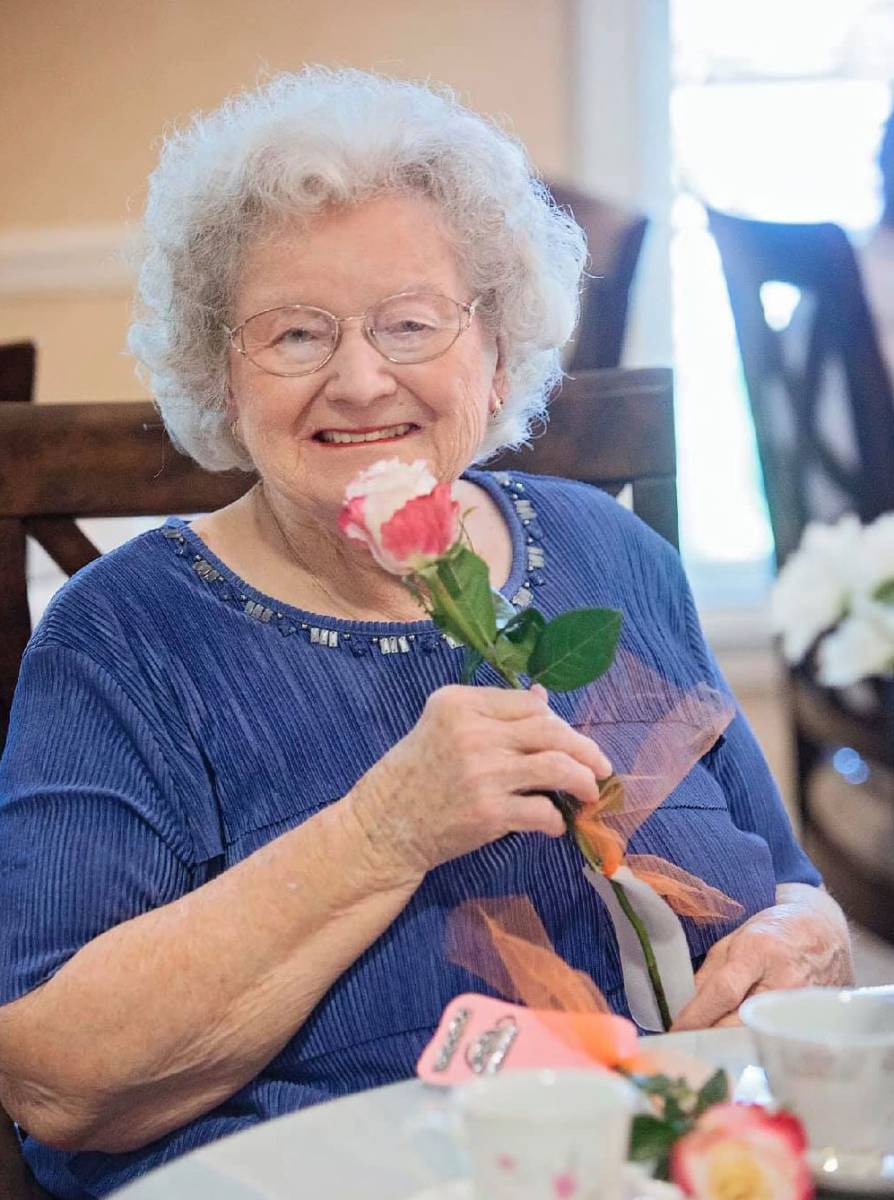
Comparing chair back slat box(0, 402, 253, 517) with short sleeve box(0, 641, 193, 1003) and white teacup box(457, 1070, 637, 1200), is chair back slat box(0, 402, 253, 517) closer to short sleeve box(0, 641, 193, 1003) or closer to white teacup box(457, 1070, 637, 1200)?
short sleeve box(0, 641, 193, 1003)

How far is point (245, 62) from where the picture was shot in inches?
122

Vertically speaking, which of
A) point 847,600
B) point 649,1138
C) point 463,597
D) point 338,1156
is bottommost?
point 338,1156

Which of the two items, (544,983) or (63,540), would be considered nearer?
(544,983)

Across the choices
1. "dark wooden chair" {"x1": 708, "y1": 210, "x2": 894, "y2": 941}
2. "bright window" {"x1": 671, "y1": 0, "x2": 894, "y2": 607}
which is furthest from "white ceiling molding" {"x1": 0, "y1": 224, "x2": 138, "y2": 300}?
"dark wooden chair" {"x1": 708, "y1": 210, "x2": 894, "y2": 941}

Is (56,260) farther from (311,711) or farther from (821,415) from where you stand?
(311,711)

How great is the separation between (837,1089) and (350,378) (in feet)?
2.66

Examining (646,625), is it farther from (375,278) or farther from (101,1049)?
(101,1049)

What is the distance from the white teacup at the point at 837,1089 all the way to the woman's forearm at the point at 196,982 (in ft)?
1.47

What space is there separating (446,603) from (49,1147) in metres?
0.63

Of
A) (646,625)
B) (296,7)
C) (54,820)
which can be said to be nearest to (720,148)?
(296,7)

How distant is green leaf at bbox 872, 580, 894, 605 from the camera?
0.68 m

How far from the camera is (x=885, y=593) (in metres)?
0.68

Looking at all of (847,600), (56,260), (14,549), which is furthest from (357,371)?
(56,260)

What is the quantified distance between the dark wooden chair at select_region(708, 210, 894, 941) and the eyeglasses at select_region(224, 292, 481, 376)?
0.71 m
